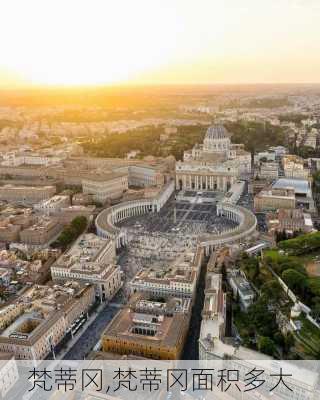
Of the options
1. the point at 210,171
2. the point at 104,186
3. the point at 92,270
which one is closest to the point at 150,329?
the point at 92,270

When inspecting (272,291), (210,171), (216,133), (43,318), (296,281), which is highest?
(216,133)

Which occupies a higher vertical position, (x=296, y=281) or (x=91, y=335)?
(x=296, y=281)

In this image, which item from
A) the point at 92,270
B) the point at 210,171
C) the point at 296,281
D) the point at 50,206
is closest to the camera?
the point at 296,281

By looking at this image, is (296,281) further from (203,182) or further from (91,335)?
(203,182)

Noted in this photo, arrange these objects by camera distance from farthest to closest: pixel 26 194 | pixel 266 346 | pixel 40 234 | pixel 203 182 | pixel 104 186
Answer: pixel 203 182, pixel 26 194, pixel 104 186, pixel 40 234, pixel 266 346

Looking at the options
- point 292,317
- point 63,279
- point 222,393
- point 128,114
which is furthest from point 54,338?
point 128,114

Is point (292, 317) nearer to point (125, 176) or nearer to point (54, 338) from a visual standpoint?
point (54, 338)

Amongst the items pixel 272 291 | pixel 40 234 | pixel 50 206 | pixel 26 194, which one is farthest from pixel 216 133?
pixel 272 291

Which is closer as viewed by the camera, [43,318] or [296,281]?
[43,318]

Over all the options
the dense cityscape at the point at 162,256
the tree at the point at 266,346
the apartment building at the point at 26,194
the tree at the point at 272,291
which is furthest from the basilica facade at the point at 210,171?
the tree at the point at 266,346

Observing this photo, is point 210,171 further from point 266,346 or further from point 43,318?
point 266,346

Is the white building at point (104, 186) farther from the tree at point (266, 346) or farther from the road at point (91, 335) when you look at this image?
the tree at point (266, 346)
